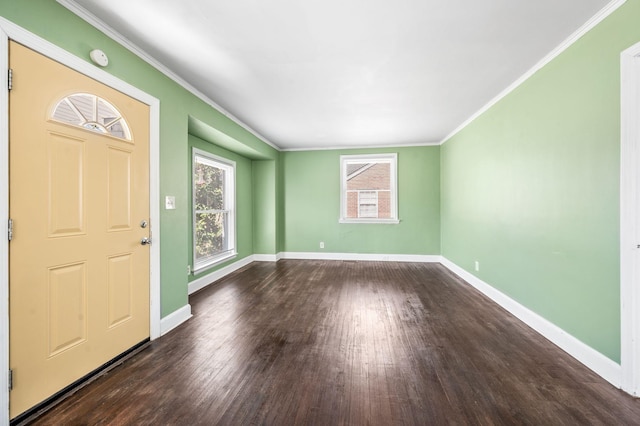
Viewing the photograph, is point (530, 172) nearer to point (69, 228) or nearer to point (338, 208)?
point (338, 208)

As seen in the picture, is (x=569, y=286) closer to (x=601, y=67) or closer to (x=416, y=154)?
(x=601, y=67)

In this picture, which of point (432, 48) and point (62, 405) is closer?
point (62, 405)

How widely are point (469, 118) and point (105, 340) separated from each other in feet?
16.6

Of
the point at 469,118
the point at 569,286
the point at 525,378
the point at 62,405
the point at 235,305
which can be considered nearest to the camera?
the point at 62,405

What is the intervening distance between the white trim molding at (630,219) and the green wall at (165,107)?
11.8 ft

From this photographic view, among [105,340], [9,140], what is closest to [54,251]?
[9,140]

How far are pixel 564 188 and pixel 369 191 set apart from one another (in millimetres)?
3872

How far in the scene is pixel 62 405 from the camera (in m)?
1.61

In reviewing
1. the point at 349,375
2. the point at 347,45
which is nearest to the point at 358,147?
the point at 347,45

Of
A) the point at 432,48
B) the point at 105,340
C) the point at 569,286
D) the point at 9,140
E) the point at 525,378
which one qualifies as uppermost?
the point at 432,48

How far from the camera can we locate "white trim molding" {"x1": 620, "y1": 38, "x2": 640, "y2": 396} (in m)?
1.65

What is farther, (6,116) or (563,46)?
(563,46)

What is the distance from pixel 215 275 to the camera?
173 inches

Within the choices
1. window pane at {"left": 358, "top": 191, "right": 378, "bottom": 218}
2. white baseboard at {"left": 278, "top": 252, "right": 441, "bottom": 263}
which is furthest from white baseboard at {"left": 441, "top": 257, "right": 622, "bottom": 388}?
window pane at {"left": 358, "top": 191, "right": 378, "bottom": 218}
